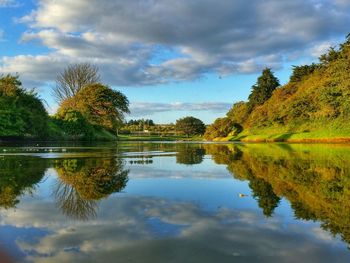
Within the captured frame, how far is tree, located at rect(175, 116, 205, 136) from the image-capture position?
13789 cm

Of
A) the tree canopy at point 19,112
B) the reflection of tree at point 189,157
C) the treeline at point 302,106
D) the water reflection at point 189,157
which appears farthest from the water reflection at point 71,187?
the treeline at point 302,106

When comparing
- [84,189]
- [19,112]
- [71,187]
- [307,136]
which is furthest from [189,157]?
[307,136]

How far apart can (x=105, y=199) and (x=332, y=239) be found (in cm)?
483

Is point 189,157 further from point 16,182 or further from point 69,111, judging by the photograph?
point 69,111

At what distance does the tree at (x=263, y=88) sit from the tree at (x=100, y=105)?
92.5ft

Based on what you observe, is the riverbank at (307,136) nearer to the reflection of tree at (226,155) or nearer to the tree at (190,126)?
the reflection of tree at (226,155)

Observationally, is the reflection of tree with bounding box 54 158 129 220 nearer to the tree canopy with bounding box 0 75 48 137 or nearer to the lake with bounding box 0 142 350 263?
the lake with bounding box 0 142 350 263

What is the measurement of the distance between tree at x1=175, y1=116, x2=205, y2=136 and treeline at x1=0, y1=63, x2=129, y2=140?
63105 millimetres

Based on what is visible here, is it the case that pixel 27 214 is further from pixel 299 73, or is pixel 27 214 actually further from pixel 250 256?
pixel 299 73

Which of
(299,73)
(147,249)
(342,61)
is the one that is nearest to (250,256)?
(147,249)

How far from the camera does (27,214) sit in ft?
22.9

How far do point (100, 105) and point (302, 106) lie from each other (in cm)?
3643

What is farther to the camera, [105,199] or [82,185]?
[82,185]

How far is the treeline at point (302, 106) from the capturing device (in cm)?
4797
